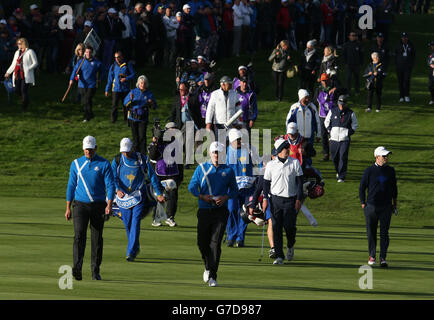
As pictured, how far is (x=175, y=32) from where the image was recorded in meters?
35.8

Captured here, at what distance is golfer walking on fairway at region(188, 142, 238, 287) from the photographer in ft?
49.6

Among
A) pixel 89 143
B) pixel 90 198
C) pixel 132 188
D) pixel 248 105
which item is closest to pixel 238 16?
pixel 248 105

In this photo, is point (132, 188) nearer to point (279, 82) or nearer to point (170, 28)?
point (279, 82)

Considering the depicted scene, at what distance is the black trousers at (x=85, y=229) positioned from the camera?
→ 596 inches

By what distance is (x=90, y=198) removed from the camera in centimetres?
1528

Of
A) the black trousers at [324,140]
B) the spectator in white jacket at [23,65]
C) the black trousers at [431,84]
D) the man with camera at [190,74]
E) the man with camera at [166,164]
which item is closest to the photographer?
the man with camera at [166,164]

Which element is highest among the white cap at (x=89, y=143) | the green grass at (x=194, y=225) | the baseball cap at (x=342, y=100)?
the white cap at (x=89, y=143)

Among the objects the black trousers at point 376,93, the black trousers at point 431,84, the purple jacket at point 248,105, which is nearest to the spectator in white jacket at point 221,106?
the purple jacket at point 248,105

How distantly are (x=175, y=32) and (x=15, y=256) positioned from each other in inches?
774

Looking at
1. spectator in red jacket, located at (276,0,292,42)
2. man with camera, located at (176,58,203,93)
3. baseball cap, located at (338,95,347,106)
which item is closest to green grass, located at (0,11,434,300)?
spectator in red jacket, located at (276,0,292,42)

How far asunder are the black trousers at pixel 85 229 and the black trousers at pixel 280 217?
304 centimetres

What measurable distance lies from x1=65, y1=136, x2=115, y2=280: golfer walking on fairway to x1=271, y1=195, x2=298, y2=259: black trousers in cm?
297

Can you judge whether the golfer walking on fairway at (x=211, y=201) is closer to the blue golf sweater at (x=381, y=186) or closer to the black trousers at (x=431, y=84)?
the blue golf sweater at (x=381, y=186)
